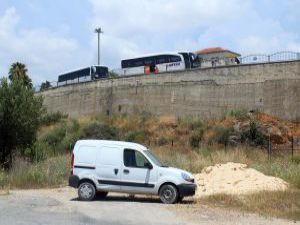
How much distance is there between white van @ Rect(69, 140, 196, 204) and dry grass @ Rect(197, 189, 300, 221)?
0.99 m

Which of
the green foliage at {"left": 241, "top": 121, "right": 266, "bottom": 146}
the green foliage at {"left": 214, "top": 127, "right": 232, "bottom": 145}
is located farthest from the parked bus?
the green foliage at {"left": 241, "top": 121, "right": 266, "bottom": 146}

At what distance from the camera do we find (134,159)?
659 inches

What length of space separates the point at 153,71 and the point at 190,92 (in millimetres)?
8781

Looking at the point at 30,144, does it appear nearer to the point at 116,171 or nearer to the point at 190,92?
the point at 116,171

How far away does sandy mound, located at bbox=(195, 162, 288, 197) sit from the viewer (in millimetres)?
17828

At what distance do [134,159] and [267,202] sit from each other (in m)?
4.36

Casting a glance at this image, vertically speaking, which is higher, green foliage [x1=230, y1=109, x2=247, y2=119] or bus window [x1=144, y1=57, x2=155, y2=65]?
bus window [x1=144, y1=57, x2=155, y2=65]

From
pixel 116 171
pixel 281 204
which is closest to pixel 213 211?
pixel 281 204

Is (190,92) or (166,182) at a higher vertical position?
(190,92)

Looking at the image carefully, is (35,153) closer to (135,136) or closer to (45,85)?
(135,136)

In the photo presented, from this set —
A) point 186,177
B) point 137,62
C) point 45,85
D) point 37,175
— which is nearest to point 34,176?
point 37,175

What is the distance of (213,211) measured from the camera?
1448 centimetres

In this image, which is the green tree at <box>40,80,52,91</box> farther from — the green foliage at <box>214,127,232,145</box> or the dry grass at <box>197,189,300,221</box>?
the dry grass at <box>197,189,300,221</box>

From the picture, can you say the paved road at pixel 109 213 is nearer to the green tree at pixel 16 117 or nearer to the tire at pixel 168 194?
the tire at pixel 168 194
